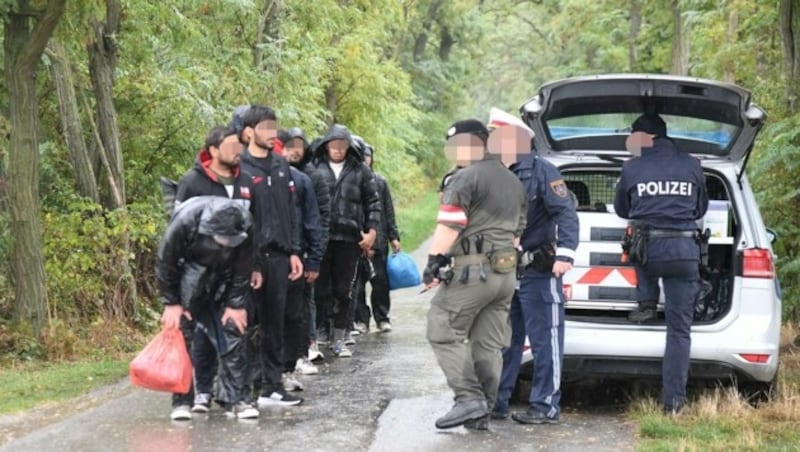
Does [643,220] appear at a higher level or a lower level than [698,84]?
lower

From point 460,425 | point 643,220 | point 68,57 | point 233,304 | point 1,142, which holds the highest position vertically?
Answer: point 68,57

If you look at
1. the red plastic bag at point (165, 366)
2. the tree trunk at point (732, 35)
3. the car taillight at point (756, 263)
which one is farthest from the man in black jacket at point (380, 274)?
the tree trunk at point (732, 35)

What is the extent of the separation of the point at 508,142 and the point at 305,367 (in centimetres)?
304

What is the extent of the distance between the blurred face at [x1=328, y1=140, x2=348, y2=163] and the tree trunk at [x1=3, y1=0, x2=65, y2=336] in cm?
249

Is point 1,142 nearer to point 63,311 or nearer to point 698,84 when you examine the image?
point 63,311

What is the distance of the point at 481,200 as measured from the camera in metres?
7.09

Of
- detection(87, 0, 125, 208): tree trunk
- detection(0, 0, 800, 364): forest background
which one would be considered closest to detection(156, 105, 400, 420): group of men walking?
detection(0, 0, 800, 364): forest background

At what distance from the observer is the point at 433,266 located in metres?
6.95

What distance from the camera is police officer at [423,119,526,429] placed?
7039mm

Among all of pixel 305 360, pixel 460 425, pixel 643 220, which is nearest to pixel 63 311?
pixel 305 360

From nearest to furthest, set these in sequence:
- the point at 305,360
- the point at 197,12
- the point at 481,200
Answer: the point at 481,200
the point at 305,360
the point at 197,12

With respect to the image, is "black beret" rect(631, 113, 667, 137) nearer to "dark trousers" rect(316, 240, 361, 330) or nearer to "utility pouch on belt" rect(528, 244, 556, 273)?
"utility pouch on belt" rect(528, 244, 556, 273)

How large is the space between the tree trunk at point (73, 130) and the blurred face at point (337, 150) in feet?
8.33

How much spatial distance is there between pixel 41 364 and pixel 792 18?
24.5ft
